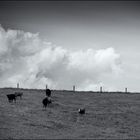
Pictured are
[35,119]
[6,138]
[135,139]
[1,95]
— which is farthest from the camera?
[1,95]

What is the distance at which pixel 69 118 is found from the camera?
40094 mm

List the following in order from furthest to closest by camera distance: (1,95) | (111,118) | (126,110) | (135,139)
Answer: (1,95), (126,110), (111,118), (135,139)

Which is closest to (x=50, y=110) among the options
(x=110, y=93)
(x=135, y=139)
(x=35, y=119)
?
(x=35, y=119)

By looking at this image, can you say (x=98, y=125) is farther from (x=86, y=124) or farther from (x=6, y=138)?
(x=6, y=138)

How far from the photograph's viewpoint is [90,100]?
54.5 m

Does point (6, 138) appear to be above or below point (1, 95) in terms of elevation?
below

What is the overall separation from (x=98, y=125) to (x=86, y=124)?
1.48 m

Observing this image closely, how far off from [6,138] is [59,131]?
7102mm

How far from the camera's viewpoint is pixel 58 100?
51969 millimetres

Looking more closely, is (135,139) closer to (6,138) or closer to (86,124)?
(86,124)

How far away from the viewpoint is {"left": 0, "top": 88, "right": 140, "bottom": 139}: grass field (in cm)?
3209

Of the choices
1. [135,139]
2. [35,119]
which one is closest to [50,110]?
[35,119]

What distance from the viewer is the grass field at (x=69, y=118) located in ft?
105

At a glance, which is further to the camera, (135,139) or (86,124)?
(86,124)
